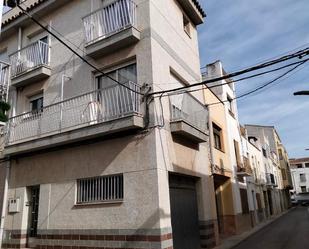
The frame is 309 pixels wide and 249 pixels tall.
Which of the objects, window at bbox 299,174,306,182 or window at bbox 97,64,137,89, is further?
window at bbox 299,174,306,182

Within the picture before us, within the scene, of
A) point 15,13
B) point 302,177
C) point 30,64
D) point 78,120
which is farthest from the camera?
point 302,177

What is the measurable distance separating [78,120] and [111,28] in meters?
3.16

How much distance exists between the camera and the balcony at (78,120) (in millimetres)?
9125

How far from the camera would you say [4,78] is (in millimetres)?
12695

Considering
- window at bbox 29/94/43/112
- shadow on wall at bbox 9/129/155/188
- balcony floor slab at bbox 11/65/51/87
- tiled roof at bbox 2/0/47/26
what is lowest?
shadow on wall at bbox 9/129/155/188

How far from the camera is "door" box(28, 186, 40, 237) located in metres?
11.0

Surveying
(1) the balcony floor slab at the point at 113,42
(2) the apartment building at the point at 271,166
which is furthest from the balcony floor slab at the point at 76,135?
(2) the apartment building at the point at 271,166

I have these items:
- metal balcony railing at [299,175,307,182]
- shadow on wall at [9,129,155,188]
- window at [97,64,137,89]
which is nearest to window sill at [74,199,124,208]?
shadow on wall at [9,129,155,188]

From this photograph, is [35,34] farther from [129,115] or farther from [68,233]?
[68,233]

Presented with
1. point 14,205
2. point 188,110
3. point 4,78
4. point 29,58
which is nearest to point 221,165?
point 188,110

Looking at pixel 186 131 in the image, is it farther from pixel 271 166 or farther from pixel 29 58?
pixel 271 166

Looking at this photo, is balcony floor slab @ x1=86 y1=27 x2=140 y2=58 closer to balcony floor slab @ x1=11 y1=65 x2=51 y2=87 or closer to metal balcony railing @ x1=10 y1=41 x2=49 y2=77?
balcony floor slab @ x1=11 y1=65 x2=51 y2=87

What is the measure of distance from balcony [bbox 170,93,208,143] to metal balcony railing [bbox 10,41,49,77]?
5.22 metres

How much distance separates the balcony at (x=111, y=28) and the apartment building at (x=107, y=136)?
3 centimetres
